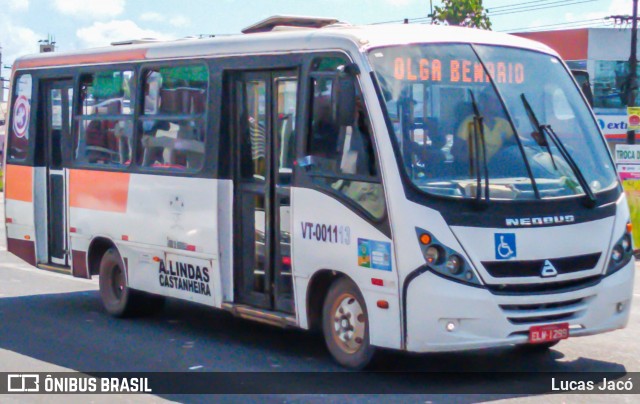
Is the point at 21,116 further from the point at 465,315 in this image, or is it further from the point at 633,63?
the point at 633,63

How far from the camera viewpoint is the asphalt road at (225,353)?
8.38 metres

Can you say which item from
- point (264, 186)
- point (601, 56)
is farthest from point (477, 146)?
point (601, 56)

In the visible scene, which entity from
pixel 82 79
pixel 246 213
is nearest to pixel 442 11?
pixel 82 79

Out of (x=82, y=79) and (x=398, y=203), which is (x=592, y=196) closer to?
(x=398, y=203)

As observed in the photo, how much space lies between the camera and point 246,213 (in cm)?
998

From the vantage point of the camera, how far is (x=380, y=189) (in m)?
8.23

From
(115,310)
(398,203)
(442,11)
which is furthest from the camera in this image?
(442,11)

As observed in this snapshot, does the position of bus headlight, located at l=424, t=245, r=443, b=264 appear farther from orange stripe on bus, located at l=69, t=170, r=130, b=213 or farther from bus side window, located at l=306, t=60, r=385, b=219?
orange stripe on bus, located at l=69, t=170, r=130, b=213

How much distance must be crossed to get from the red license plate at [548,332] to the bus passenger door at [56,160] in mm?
6600

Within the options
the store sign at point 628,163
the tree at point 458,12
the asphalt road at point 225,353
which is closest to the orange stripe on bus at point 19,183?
the asphalt road at point 225,353

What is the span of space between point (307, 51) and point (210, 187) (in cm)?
185

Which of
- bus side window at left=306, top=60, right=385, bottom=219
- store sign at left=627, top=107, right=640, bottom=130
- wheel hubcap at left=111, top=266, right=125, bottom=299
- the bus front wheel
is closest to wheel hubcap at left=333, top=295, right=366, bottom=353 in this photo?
bus side window at left=306, top=60, right=385, bottom=219

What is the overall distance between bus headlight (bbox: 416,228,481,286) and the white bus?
0.02 m

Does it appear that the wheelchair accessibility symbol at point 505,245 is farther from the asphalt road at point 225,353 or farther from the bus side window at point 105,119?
the bus side window at point 105,119
